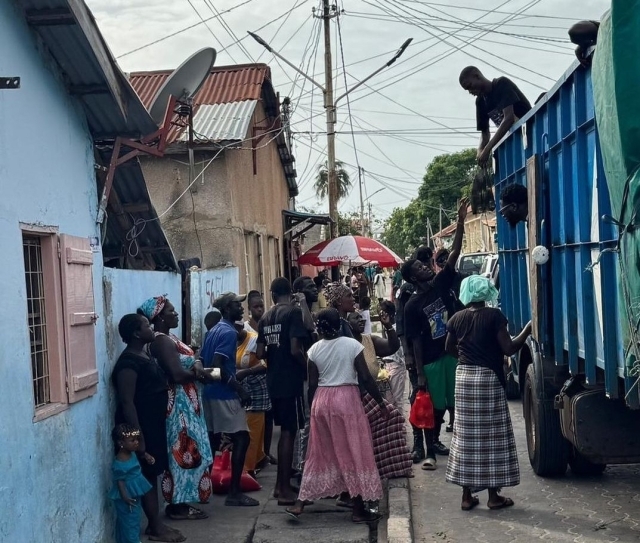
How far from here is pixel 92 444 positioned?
5668mm

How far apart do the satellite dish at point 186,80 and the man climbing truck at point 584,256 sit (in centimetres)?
271

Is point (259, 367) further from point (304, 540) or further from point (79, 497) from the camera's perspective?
point (79, 497)

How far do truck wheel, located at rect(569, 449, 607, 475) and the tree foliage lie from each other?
48.2 m

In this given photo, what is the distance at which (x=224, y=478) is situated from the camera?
7594mm

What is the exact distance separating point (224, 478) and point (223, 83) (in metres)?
→ 9.58

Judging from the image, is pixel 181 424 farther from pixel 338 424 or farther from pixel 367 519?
pixel 367 519

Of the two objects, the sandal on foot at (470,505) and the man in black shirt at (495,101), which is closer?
the sandal on foot at (470,505)

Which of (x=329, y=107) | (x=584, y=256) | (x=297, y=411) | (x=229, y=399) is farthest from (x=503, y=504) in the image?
(x=329, y=107)

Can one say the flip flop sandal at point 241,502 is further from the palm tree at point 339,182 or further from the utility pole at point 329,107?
the palm tree at point 339,182

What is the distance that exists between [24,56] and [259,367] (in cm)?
364

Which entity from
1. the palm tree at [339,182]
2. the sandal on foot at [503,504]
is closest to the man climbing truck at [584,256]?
the sandal on foot at [503,504]

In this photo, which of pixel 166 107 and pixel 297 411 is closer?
pixel 297 411

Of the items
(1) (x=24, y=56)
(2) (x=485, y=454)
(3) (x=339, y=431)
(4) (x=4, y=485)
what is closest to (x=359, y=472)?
(3) (x=339, y=431)

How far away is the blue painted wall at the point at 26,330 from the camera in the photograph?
4.38 meters
